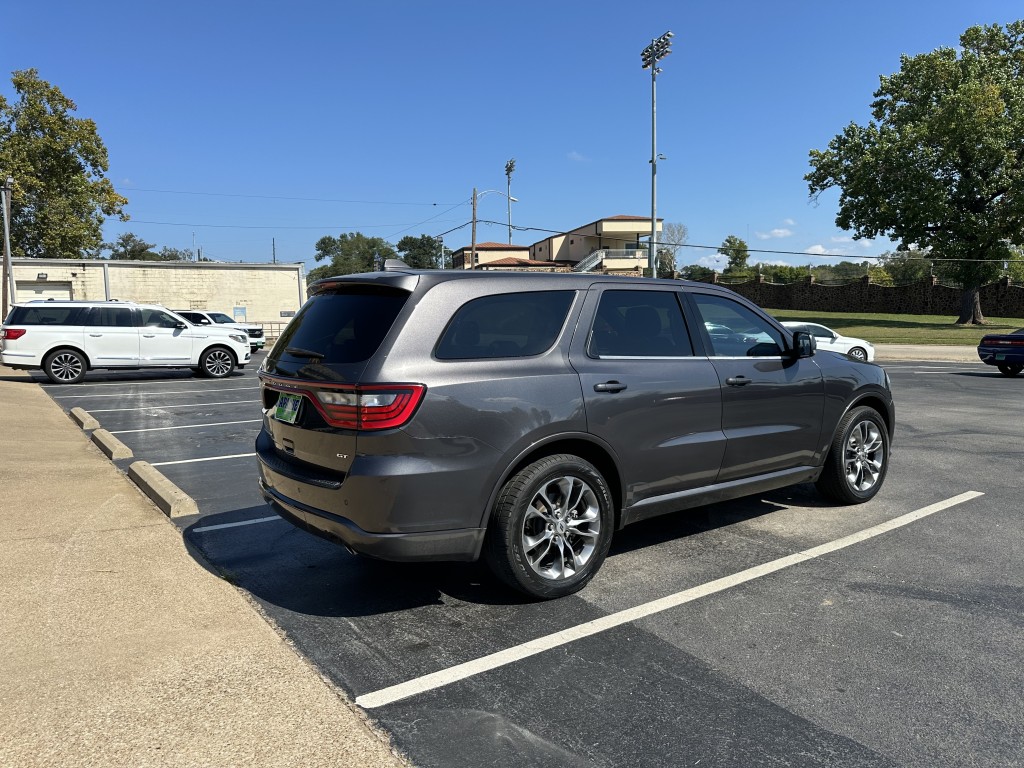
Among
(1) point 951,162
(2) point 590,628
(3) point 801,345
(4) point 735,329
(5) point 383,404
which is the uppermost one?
(1) point 951,162

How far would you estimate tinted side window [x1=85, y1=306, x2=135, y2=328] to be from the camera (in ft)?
52.7

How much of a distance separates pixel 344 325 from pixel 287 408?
1.84 ft

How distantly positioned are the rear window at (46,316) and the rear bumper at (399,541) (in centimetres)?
1485

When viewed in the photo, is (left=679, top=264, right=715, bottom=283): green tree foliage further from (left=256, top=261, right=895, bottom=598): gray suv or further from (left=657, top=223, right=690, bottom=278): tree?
(left=256, top=261, right=895, bottom=598): gray suv

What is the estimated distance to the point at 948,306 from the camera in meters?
51.9

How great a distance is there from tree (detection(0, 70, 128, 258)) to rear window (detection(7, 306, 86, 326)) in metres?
27.1

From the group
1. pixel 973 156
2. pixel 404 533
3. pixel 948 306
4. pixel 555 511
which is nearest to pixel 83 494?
pixel 404 533

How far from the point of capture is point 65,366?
1580 cm

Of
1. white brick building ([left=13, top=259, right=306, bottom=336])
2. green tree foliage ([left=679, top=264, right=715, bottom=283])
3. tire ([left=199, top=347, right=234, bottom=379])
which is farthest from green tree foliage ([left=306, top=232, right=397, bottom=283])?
tire ([left=199, top=347, right=234, bottom=379])

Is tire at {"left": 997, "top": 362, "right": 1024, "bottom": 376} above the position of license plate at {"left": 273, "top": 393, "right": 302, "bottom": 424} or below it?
below

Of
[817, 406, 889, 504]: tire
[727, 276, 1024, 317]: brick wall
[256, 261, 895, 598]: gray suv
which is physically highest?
[727, 276, 1024, 317]: brick wall

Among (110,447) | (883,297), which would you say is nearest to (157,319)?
(110,447)

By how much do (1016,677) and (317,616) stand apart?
3.22 m

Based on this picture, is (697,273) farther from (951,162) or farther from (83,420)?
(83,420)
